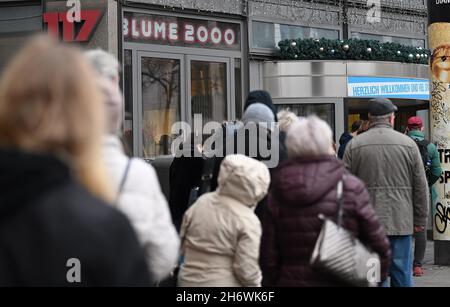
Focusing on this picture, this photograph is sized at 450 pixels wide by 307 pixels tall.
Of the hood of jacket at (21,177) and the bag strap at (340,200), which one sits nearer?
the hood of jacket at (21,177)

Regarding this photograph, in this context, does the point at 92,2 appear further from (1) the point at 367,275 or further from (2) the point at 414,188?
(1) the point at 367,275

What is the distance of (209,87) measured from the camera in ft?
42.7

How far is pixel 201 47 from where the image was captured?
12719 mm

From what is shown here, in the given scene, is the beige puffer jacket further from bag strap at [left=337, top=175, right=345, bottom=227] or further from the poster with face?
the poster with face

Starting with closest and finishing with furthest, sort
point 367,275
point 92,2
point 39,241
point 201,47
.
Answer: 1. point 39,241
2. point 367,275
3. point 92,2
4. point 201,47

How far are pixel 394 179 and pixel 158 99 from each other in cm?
579

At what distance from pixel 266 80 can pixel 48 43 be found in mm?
11430

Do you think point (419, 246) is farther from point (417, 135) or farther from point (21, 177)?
point (21, 177)

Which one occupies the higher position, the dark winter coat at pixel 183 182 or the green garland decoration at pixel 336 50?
the green garland decoration at pixel 336 50

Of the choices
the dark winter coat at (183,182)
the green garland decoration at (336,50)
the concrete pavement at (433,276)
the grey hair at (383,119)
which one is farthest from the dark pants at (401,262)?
the green garland decoration at (336,50)

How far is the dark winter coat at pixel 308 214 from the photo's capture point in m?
4.41

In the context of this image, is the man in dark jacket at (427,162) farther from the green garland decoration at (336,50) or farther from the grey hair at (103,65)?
the grey hair at (103,65)

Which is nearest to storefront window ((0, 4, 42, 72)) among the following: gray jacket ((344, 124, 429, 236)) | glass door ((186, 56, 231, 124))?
glass door ((186, 56, 231, 124))

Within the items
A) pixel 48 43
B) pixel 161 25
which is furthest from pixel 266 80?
pixel 48 43
